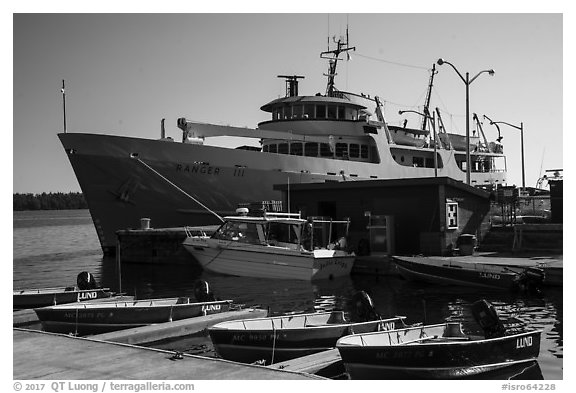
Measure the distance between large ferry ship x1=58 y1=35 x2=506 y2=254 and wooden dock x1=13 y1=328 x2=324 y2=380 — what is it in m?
21.7

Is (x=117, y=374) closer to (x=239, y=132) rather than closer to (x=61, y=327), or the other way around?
(x=61, y=327)

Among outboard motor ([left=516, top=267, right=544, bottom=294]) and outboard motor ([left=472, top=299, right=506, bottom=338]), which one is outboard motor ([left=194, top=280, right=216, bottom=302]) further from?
outboard motor ([left=516, top=267, right=544, bottom=294])

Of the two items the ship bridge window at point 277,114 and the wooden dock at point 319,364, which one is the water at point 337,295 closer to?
the wooden dock at point 319,364

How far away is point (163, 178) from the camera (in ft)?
114

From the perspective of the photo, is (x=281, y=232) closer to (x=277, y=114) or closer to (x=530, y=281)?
(x=530, y=281)

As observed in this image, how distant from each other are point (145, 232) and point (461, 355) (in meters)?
25.2

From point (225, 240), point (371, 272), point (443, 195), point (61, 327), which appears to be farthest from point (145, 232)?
point (61, 327)

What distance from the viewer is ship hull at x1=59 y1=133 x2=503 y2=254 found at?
33938 mm

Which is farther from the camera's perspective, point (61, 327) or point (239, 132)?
point (239, 132)

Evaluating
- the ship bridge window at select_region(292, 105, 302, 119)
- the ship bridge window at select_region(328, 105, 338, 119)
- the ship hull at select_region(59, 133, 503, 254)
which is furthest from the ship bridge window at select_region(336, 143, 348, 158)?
the ship hull at select_region(59, 133, 503, 254)

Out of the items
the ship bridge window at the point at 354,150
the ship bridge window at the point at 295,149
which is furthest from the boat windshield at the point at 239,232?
the ship bridge window at the point at 354,150

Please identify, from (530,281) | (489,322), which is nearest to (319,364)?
(489,322)

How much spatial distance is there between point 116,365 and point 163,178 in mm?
25261

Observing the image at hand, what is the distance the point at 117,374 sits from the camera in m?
9.52
